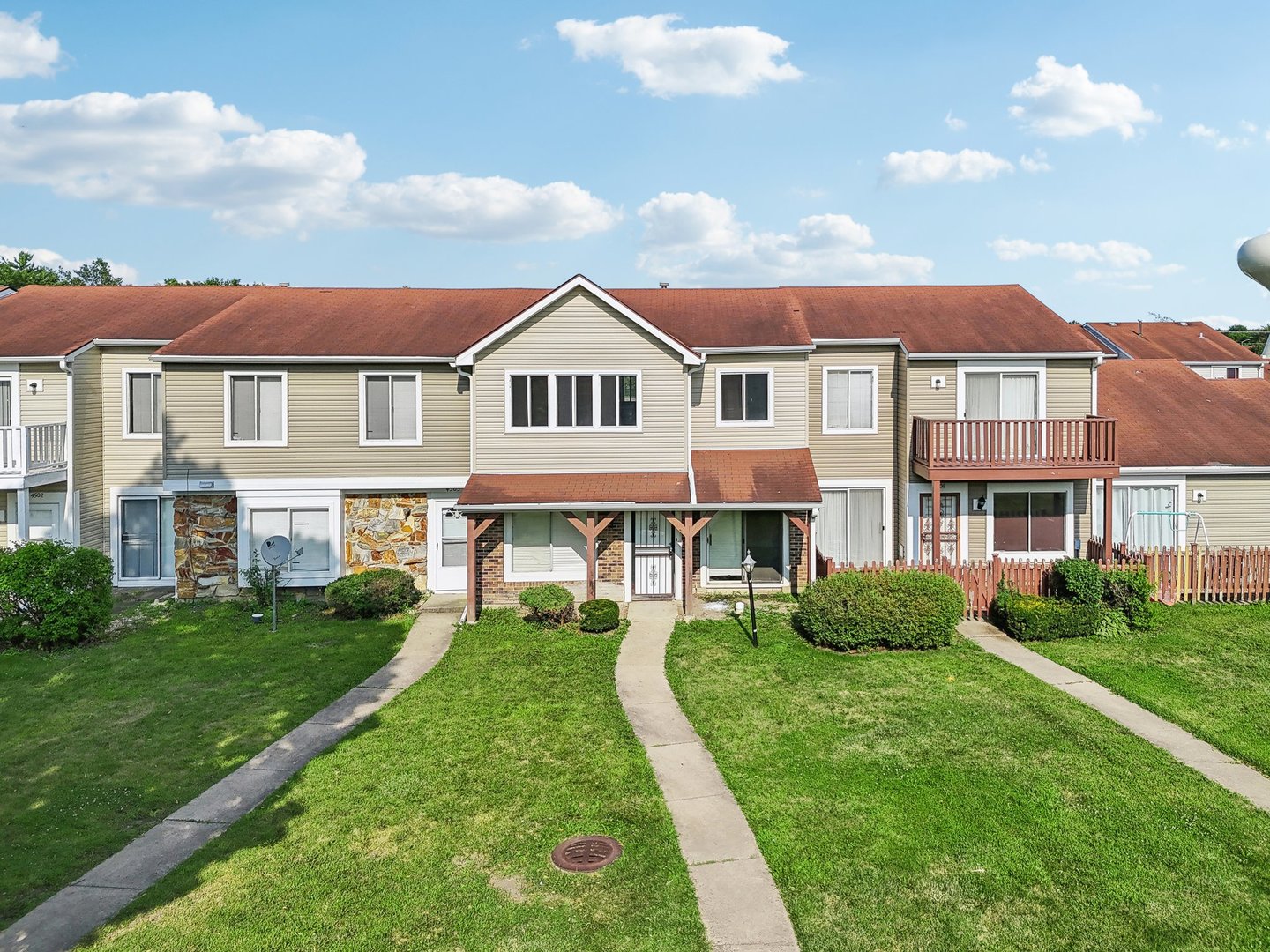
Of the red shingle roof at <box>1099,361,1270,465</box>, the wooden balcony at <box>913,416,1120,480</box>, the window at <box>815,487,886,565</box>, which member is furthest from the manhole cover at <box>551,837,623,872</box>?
the red shingle roof at <box>1099,361,1270,465</box>

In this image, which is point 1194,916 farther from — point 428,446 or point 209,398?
point 209,398

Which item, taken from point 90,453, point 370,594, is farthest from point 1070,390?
point 90,453

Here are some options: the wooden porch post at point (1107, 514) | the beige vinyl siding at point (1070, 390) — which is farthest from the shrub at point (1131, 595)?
the beige vinyl siding at point (1070, 390)

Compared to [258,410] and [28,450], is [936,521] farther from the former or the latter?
[28,450]

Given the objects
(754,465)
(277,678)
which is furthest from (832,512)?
(277,678)

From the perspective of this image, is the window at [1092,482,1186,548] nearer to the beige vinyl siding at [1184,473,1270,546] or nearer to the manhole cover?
the beige vinyl siding at [1184,473,1270,546]
